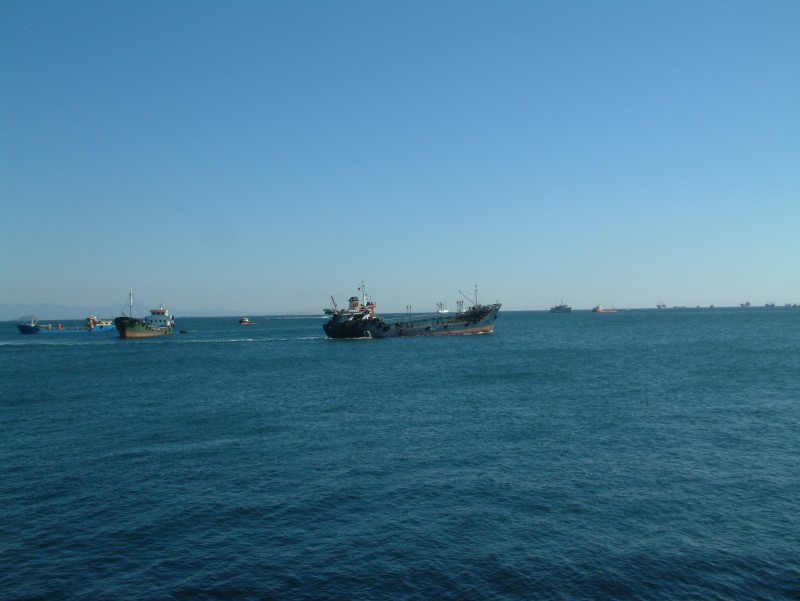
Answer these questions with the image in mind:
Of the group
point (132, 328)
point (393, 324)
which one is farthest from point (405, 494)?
point (132, 328)

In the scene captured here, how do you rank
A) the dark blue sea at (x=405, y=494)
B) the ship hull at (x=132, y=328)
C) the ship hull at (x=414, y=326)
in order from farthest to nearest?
the ship hull at (x=132, y=328) < the ship hull at (x=414, y=326) < the dark blue sea at (x=405, y=494)

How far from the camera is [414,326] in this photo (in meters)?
150

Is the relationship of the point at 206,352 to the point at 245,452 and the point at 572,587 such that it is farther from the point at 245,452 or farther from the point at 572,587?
the point at 572,587

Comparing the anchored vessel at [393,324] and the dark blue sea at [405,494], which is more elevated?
the anchored vessel at [393,324]

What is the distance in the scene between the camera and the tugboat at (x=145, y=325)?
165 meters

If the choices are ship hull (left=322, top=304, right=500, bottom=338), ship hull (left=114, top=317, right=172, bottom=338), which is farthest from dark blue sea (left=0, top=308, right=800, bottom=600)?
ship hull (left=114, top=317, right=172, bottom=338)

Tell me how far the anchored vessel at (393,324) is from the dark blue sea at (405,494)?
3199 inches

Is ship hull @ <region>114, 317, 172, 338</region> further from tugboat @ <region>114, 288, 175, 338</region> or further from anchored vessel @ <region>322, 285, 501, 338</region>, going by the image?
anchored vessel @ <region>322, 285, 501, 338</region>

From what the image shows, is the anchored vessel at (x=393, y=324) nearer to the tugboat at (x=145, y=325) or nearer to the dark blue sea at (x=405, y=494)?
the tugboat at (x=145, y=325)

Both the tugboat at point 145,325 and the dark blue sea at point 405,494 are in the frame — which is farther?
the tugboat at point 145,325

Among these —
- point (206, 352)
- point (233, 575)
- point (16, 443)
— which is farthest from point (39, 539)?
point (206, 352)

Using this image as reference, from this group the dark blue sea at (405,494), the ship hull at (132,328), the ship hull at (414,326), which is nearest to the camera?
the dark blue sea at (405,494)

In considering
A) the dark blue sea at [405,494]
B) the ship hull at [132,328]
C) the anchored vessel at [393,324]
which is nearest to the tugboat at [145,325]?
the ship hull at [132,328]

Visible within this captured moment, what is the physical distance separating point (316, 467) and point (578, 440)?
54.7 ft
